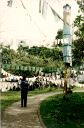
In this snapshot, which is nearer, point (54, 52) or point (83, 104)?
point (83, 104)

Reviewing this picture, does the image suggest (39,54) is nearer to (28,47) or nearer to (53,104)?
(28,47)

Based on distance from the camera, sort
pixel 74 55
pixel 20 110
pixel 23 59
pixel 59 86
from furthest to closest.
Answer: pixel 23 59
pixel 74 55
pixel 59 86
pixel 20 110

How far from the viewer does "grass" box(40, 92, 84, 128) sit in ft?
59.4

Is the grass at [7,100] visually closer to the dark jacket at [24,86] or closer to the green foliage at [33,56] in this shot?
the dark jacket at [24,86]

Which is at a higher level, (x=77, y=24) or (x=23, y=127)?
(x=77, y=24)

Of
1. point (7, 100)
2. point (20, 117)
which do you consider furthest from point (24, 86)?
point (20, 117)

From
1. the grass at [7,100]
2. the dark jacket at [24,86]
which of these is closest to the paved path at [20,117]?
the grass at [7,100]

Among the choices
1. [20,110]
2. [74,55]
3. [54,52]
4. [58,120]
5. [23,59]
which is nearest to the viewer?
[58,120]

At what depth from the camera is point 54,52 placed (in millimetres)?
89250

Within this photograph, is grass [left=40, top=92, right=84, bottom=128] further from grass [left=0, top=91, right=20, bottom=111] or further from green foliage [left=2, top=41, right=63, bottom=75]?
green foliage [left=2, top=41, right=63, bottom=75]

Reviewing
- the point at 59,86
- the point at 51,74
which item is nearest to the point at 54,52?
the point at 51,74

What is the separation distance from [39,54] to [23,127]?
7538cm

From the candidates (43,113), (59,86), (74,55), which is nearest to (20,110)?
(43,113)

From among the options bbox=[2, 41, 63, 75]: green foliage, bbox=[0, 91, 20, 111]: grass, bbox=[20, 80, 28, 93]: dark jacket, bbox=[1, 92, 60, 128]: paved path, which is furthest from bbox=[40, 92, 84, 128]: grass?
bbox=[2, 41, 63, 75]: green foliage
